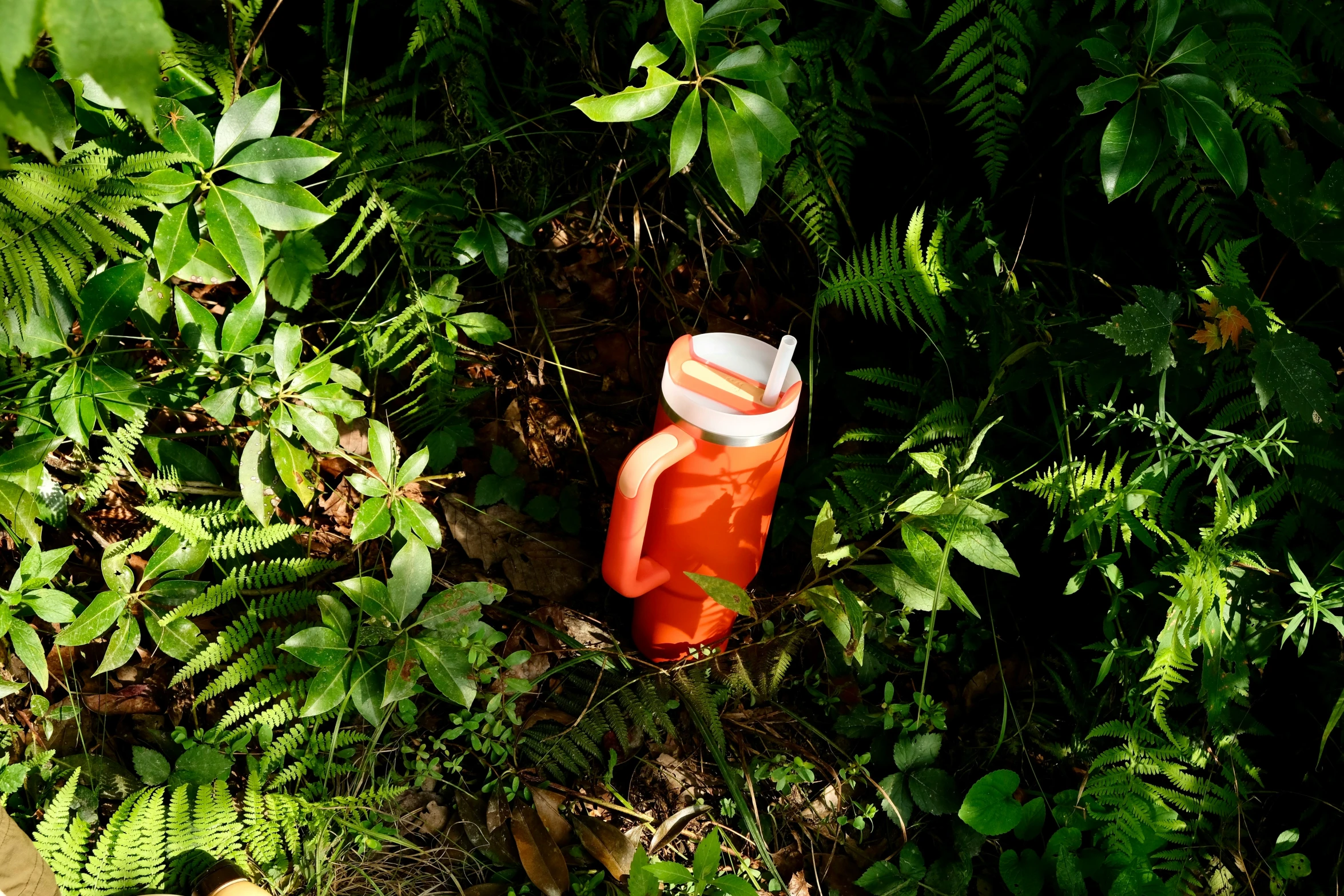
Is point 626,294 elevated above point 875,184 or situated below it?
below

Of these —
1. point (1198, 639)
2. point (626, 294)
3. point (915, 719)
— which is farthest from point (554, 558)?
point (1198, 639)

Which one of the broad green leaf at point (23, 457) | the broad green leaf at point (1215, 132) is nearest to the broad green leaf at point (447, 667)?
the broad green leaf at point (23, 457)

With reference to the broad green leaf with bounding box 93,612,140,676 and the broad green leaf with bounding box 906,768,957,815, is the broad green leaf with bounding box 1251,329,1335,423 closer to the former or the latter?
the broad green leaf with bounding box 906,768,957,815

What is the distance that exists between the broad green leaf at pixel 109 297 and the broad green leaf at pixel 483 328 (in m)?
0.63

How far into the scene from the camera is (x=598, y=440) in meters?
2.31

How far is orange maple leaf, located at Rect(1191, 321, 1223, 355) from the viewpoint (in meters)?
1.70

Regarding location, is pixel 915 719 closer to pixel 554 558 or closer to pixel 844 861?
pixel 844 861

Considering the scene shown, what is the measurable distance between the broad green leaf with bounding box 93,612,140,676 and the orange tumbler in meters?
0.94

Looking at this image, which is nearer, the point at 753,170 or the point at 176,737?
the point at 753,170

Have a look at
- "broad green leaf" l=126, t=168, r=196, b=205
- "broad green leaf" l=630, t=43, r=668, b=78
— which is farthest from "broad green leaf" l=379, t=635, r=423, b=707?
"broad green leaf" l=630, t=43, r=668, b=78

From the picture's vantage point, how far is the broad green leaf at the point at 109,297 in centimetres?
171

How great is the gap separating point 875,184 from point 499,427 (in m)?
1.17

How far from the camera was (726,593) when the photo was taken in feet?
5.79

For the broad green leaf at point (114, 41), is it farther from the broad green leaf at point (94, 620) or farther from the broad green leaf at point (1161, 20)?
the broad green leaf at point (1161, 20)
